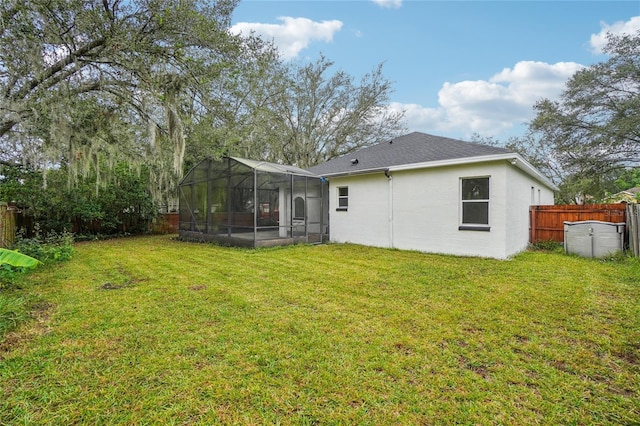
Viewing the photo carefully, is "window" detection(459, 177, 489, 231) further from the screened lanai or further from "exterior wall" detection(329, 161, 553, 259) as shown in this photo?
the screened lanai

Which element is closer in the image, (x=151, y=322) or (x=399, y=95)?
(x=151, y=322)

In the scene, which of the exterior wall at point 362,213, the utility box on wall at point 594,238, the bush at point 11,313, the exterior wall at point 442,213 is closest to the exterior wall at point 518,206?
the exterior wall at point 442,213

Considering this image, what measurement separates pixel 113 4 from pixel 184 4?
129 cm

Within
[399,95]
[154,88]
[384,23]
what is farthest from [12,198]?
[399,95]

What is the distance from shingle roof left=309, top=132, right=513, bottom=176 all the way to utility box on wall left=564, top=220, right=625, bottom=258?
9.15ft

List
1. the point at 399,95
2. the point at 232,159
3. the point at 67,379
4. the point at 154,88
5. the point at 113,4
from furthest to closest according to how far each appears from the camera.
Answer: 1. the point at 399,95
2. the point at 232,159
3. the point at 154,88
4. the point at 113,4
5. the point at 67,379

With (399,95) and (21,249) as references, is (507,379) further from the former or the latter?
(399,95)

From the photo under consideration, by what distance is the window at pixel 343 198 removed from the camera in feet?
33.5

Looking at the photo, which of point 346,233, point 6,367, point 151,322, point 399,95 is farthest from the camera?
point 399,95

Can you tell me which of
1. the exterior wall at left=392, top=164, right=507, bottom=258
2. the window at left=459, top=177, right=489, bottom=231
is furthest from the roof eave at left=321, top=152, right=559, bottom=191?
the window at left=459, top=177, right=489, bottom=231

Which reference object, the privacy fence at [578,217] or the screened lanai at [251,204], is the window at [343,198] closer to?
the screened lanai at [251,204]

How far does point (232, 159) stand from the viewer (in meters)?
9.02

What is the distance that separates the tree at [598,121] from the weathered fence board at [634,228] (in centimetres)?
777

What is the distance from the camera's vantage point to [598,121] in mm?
13000
